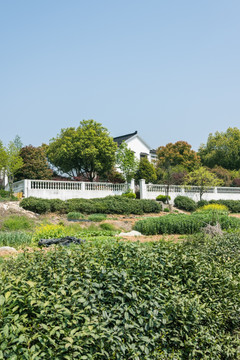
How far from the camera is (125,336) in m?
2.96

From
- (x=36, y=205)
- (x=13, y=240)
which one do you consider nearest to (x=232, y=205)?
(x=36, y=205)

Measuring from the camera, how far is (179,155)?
38531 mm

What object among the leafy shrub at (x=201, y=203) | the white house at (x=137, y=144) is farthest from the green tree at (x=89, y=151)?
the white house at (x=137, y=144)


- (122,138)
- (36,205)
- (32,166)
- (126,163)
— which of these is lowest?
(36,205)

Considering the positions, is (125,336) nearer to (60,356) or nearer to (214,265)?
(60,356)

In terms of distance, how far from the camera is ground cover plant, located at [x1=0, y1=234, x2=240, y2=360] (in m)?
2.67

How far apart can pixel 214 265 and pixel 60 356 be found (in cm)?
265

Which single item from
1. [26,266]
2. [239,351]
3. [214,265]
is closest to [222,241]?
[214,265]

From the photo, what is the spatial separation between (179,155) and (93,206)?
22.6 meters

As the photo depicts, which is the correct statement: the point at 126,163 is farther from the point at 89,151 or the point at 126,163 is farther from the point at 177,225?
the point at 177,225

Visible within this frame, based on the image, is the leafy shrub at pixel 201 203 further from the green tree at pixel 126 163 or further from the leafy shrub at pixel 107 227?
the leafy shrub at pixel 107 227

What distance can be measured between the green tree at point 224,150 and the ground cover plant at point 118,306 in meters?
36.4

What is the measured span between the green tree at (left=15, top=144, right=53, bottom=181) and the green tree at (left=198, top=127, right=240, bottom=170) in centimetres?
2161

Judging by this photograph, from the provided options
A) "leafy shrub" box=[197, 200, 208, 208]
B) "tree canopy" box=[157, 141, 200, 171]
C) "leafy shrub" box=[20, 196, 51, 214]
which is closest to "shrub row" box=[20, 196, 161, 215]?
"leafy shrub" box=[20, 196, 51, 214]
